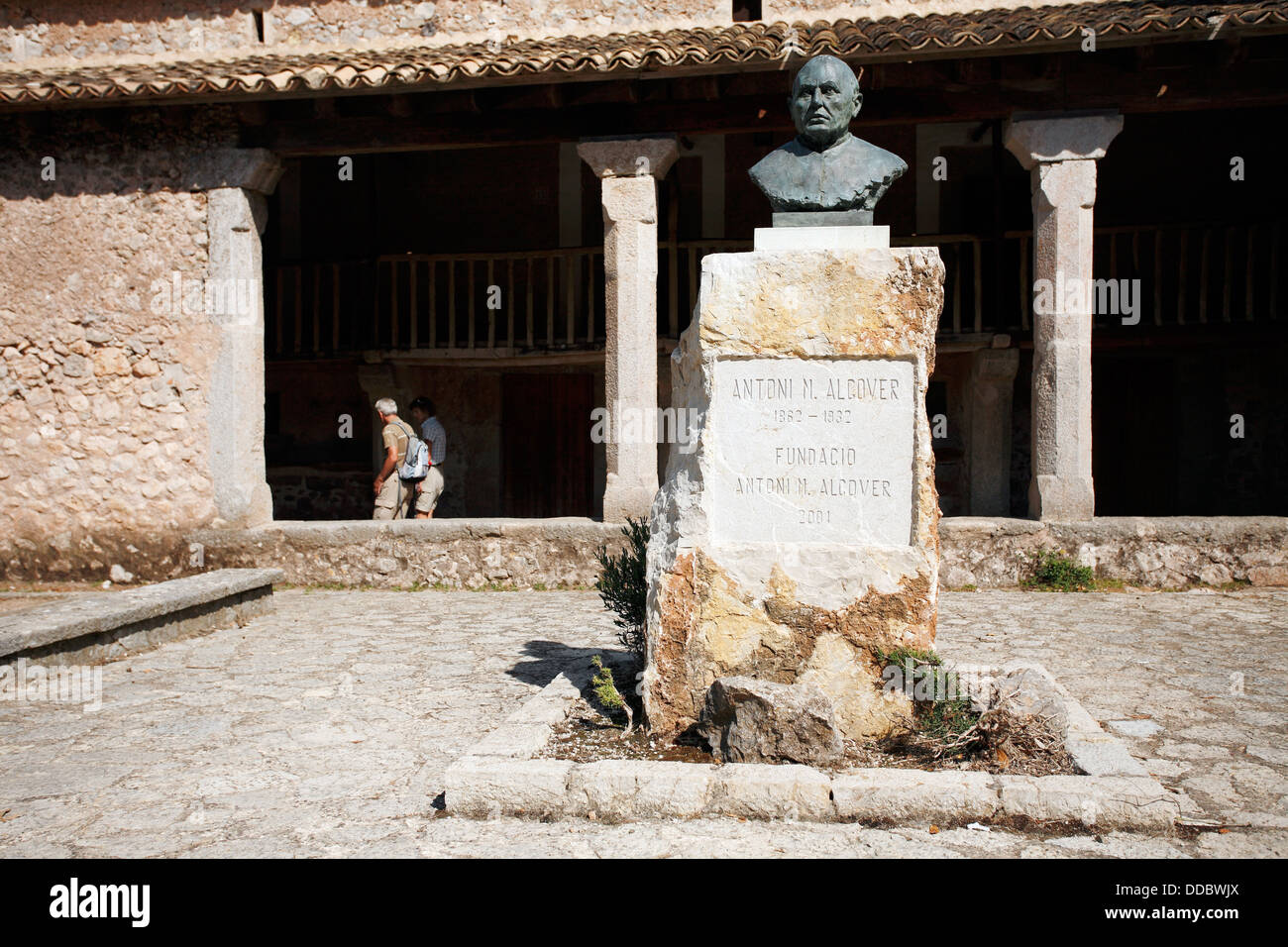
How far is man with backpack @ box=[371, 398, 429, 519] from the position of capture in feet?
29.7

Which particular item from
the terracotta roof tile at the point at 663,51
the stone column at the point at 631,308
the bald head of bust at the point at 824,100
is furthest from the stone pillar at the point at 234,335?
the bald head of bust at the point at 824,100

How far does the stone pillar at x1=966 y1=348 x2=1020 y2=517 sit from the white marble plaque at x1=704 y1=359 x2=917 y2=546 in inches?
305

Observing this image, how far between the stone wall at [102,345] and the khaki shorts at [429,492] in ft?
5.82

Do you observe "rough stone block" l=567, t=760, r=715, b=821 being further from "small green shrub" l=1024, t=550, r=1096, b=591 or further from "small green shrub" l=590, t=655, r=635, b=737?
"small green shrub" l=1024, t=550, r=1096, b=591

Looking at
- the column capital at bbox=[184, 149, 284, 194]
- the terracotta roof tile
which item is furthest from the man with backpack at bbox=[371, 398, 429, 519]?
the terracotta roof tile

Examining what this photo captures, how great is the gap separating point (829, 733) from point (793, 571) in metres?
0.59

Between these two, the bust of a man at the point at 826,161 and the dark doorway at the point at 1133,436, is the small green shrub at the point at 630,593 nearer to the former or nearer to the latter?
the bust of a man at the point at 826,161

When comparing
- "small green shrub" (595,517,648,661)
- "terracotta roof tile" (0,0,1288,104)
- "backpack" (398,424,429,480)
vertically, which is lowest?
"small green shrub" (595,517,648,661)

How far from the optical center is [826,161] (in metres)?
3.80

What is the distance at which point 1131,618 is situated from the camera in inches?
250

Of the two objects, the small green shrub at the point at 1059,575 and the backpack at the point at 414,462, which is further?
the backpack at the point at 414,462

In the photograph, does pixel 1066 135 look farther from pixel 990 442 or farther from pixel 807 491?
pixel 807 491

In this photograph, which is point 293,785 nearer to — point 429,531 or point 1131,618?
point 429,531

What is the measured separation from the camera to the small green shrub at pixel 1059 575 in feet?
24.1
